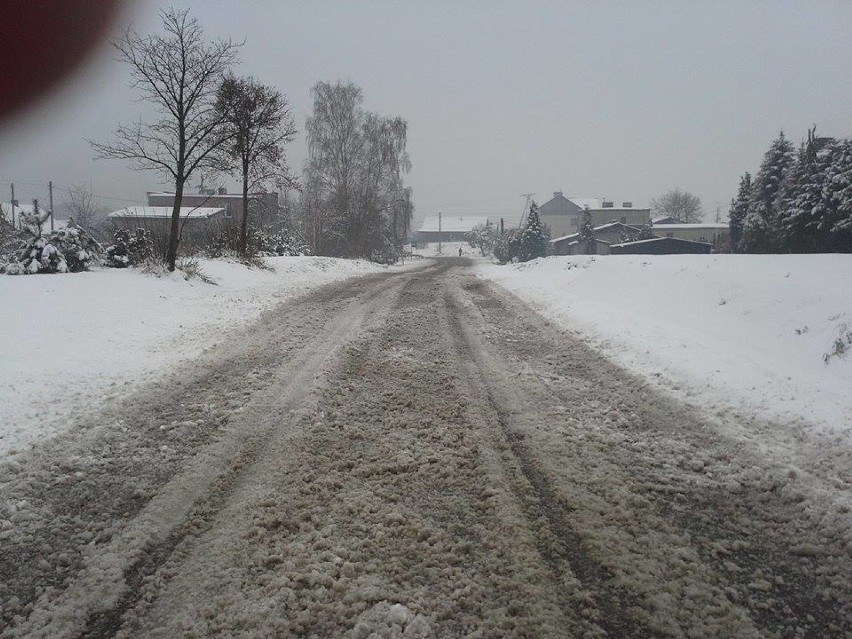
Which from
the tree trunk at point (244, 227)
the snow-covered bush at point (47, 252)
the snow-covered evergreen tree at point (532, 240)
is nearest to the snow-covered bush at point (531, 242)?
the snow-covered evergreen tree at point (532, 240)

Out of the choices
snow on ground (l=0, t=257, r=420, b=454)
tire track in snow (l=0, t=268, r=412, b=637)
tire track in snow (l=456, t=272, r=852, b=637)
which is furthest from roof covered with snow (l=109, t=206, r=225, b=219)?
tire track in snow (l=456, t=272, r=852, b=637)

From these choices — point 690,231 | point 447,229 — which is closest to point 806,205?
point 690,231

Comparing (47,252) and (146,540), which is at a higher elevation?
(47,252)

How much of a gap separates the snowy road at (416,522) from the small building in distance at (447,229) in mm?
114410

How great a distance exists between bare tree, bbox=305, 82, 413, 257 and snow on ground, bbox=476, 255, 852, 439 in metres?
A: 25.3

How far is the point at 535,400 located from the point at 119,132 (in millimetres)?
13602

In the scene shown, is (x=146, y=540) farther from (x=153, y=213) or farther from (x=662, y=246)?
(x=662, y=246)

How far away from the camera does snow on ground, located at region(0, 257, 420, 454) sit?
3.96 metres

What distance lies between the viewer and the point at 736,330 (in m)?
6.16

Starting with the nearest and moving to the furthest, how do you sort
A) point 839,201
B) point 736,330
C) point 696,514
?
point 696,514, point 736,330, point 839,201

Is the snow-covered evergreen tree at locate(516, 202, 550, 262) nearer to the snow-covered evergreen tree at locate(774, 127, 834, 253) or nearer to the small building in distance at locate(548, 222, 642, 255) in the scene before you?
the small building in distance at locate(548, 222, 642, 255)

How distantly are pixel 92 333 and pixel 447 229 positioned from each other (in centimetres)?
12176

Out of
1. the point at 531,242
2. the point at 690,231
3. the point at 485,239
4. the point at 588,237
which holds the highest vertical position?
the point at 690,231

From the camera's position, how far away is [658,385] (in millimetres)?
4500
